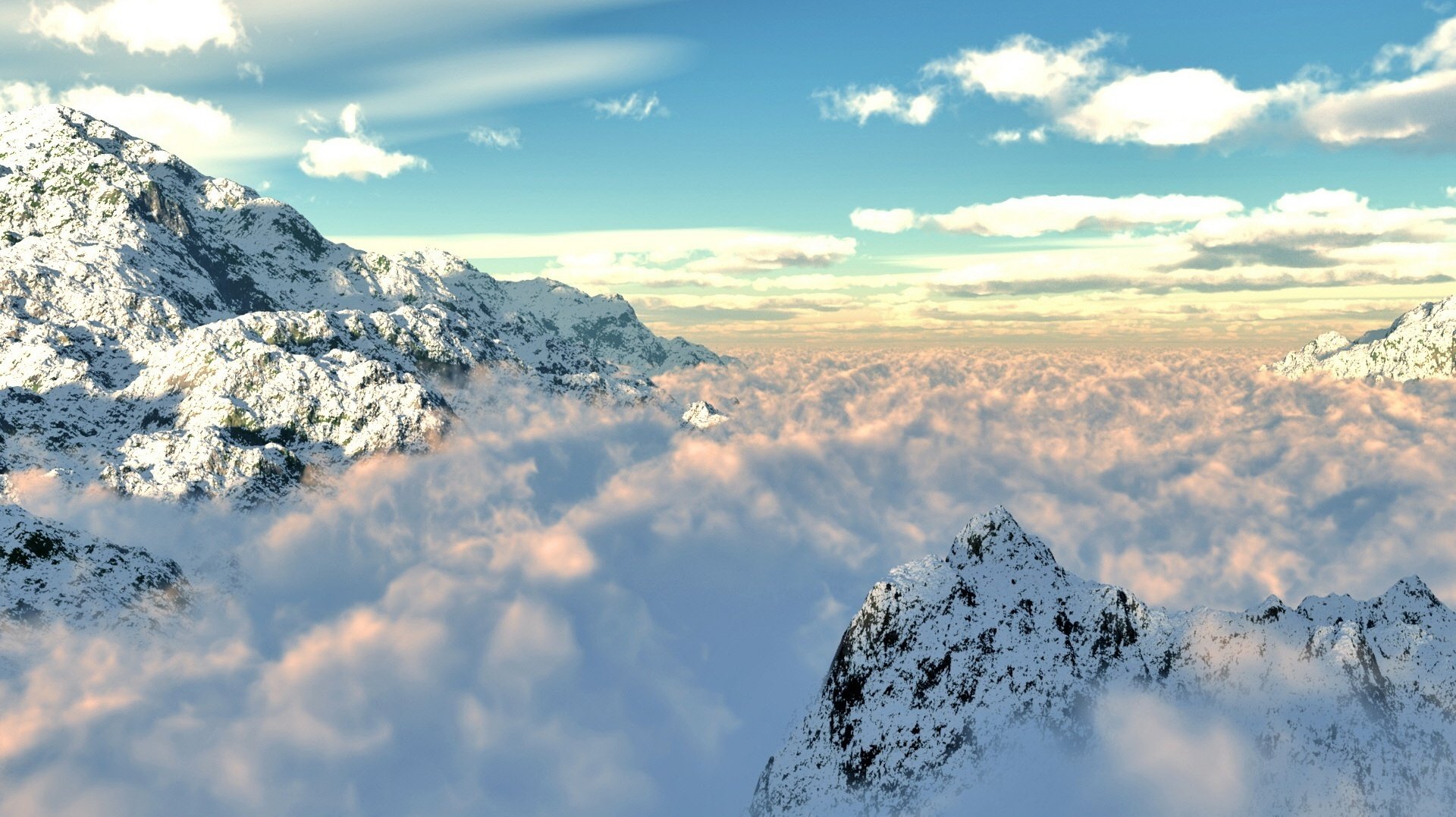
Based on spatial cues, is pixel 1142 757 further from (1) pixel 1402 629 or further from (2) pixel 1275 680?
(1) pixel 1402 629

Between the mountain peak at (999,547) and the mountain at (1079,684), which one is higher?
the mountain peak at (999,547)

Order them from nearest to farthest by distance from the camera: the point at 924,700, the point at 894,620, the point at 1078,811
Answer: the point at 1078,811, the point at 924,700, the point at 894,620

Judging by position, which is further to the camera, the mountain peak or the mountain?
the mountain peak

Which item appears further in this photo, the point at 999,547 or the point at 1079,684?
the point at 999,547

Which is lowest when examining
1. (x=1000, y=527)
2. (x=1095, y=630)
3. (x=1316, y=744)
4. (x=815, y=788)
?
(x=815, y=788)

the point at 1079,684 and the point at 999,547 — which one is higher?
the point at 999,547

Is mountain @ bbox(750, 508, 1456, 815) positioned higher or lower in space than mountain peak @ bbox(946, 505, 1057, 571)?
lower

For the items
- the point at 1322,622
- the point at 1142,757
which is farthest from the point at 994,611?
the point at 1322,622

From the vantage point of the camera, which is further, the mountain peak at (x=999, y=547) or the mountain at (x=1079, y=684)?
the mountain peak at (x=999, y=547)
